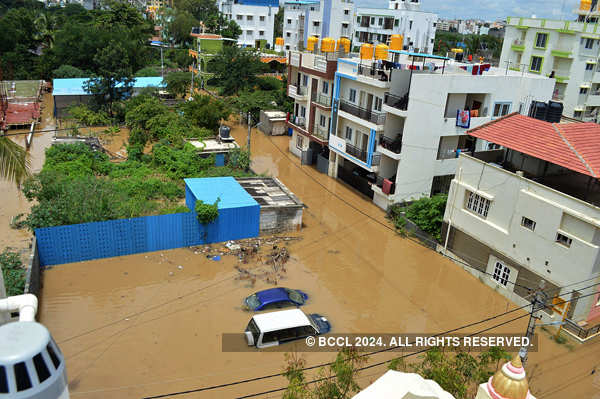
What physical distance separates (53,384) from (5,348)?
686 millimetres

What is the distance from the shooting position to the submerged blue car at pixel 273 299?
16.5m

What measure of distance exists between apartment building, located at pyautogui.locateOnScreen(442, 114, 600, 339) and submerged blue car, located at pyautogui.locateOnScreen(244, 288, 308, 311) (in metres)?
8.28

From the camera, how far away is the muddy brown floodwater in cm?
1361

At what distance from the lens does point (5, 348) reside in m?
4.97

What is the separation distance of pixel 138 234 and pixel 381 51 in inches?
705

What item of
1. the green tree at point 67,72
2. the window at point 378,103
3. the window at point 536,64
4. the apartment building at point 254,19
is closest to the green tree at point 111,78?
the green tree at point 67,72

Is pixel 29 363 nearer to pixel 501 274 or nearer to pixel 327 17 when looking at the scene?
pixel 501 274

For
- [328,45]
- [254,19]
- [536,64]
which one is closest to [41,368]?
[328,45]

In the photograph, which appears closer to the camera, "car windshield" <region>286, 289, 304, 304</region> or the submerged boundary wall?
"car windshield" <region>286, 289, 304, 304</region>

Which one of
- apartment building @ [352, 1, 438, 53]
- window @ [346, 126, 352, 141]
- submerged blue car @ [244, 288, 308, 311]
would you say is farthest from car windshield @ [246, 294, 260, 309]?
apartment building @ [352, 1, 438, 53]

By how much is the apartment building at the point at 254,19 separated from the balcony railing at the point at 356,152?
56380 millimetres

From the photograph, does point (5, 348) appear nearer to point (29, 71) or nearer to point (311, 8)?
point (29, 71)

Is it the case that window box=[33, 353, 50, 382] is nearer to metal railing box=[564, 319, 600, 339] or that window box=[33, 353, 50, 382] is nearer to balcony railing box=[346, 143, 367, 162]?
metal railing box=[564, 319, 600, 339]

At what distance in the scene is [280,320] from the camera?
15156mm
